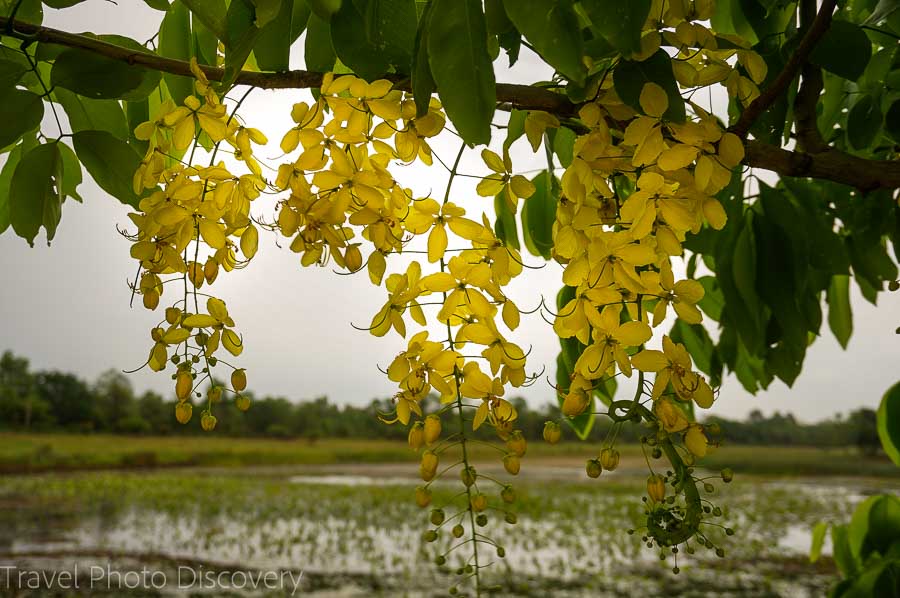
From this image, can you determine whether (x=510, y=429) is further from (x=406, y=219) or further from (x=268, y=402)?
(x=268, y=402)

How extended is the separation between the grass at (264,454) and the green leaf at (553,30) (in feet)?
21.7

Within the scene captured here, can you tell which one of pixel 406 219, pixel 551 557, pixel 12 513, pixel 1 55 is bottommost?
pixel 551 557

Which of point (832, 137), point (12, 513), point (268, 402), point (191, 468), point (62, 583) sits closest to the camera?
point (832, 137)

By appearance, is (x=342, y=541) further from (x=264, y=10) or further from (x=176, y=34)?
(x=264, y=10)

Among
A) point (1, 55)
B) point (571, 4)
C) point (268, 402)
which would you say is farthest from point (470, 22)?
point (268, 402)

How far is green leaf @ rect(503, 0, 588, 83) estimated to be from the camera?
27cm

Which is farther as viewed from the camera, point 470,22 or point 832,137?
point 832,137

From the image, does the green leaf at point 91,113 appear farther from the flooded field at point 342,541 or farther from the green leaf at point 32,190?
the flooded field at point 342,541

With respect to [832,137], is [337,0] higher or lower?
lower

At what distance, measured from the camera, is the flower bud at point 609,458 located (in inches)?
12.7

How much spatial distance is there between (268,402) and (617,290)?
6982mm

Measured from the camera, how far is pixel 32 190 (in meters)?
0.47

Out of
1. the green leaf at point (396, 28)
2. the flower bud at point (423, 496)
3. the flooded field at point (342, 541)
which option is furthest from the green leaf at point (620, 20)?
the flooded field at point (342, 541)

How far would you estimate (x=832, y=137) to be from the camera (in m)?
0.91
